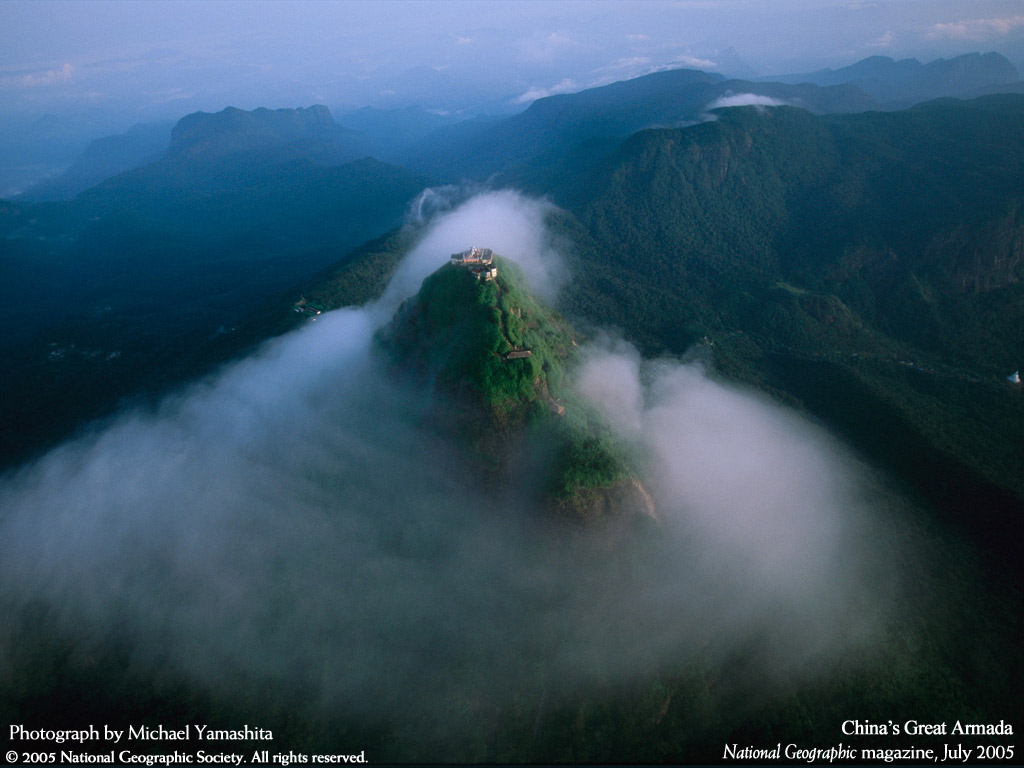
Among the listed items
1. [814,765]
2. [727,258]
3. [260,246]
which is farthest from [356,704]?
[260,246]

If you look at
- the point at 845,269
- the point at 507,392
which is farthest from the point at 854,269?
the point at 507,392

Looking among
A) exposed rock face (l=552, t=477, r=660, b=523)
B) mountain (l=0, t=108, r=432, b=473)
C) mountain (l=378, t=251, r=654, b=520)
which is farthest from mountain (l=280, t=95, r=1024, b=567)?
mountain (l=378, t=251, r=654, b=520)

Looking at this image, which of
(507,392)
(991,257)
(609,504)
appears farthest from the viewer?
(991,257)

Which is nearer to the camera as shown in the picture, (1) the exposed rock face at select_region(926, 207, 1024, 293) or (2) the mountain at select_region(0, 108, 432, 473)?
(2) the mountain at select_region(0, 108, 432, 473)

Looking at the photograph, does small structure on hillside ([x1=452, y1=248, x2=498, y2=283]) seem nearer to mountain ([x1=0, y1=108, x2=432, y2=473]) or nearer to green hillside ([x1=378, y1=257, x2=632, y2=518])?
green hillside ([x1=378, y1=257, x2=632, y2=518])

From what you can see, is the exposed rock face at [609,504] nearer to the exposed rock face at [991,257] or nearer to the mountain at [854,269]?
the mountain at [854,269]

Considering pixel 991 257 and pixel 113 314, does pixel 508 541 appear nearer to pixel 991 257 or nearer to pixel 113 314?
pixel 991 257

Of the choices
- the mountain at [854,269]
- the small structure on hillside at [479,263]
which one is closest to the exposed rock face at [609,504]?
the small structure on hillside at [479,263]
